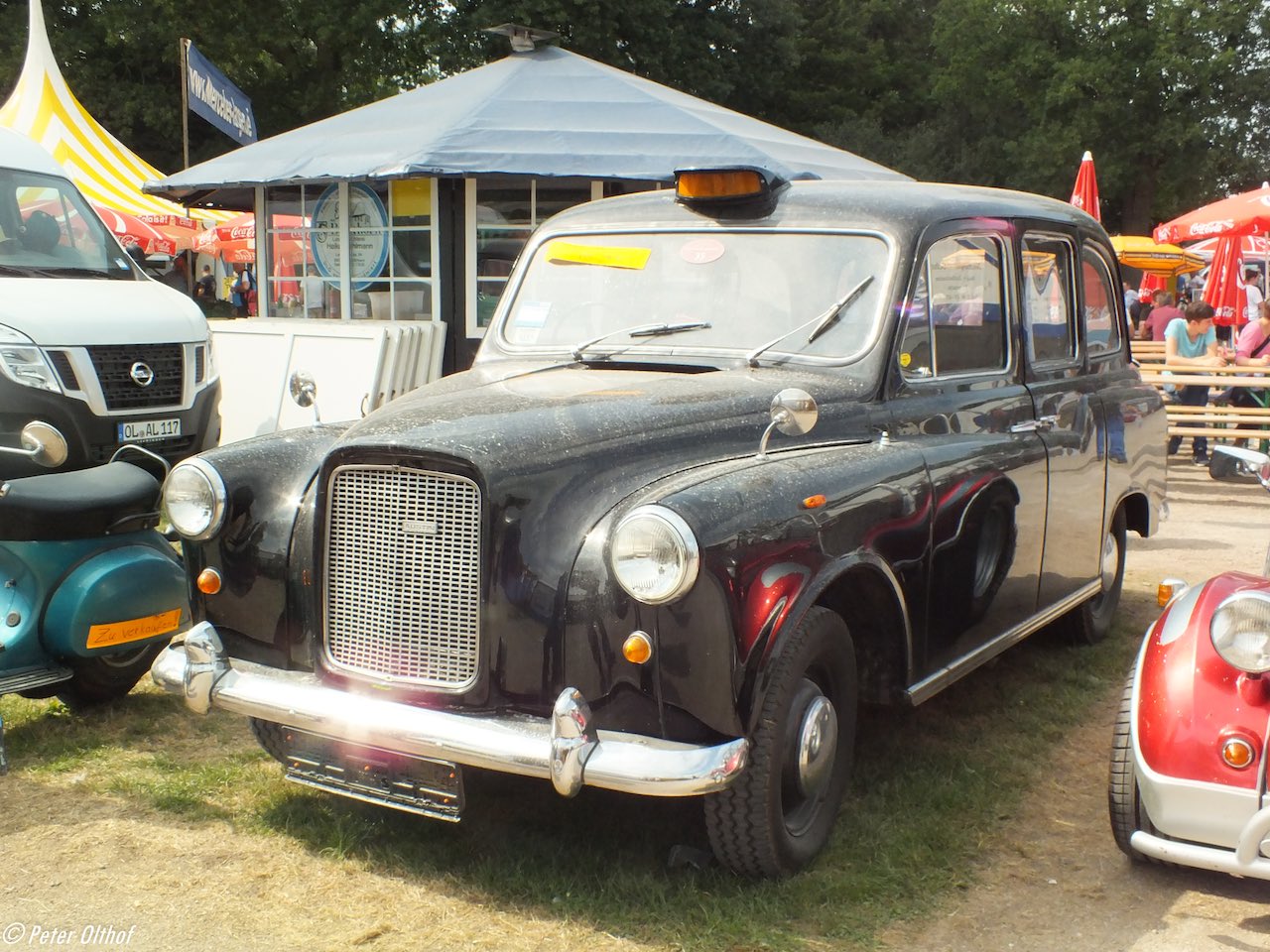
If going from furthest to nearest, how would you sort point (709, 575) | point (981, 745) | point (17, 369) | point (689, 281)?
1. point (17, 369)
2. point (981, 745)
3. point (689, 281)
4. point (709, 575)

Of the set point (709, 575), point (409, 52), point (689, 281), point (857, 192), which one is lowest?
point (709, 575)

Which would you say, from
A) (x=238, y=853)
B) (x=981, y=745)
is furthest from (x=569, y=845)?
(x=981, y=745)

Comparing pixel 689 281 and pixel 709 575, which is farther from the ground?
pixel 689 281

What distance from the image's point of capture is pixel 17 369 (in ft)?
24.6

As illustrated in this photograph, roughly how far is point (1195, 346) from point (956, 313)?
29.3 ft

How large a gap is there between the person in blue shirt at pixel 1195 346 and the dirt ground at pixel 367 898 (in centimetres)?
909

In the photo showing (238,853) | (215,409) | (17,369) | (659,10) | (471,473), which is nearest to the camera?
(471,473)

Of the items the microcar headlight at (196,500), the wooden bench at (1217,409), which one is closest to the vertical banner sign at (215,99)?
the wooden bench at (1217,409)

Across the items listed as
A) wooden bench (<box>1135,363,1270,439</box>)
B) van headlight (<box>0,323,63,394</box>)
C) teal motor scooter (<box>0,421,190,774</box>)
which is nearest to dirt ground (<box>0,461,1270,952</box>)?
teal motor scooter (<box>0,421,190,774</box>)

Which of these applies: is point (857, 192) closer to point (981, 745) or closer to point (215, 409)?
point (981, 745)

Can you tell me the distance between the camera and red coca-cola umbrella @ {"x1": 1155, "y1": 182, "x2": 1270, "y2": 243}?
529 inches

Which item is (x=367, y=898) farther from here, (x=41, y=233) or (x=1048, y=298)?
(x=41, y=233)

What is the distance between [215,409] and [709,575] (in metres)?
6.80

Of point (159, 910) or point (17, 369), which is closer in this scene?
point (159, 910)
